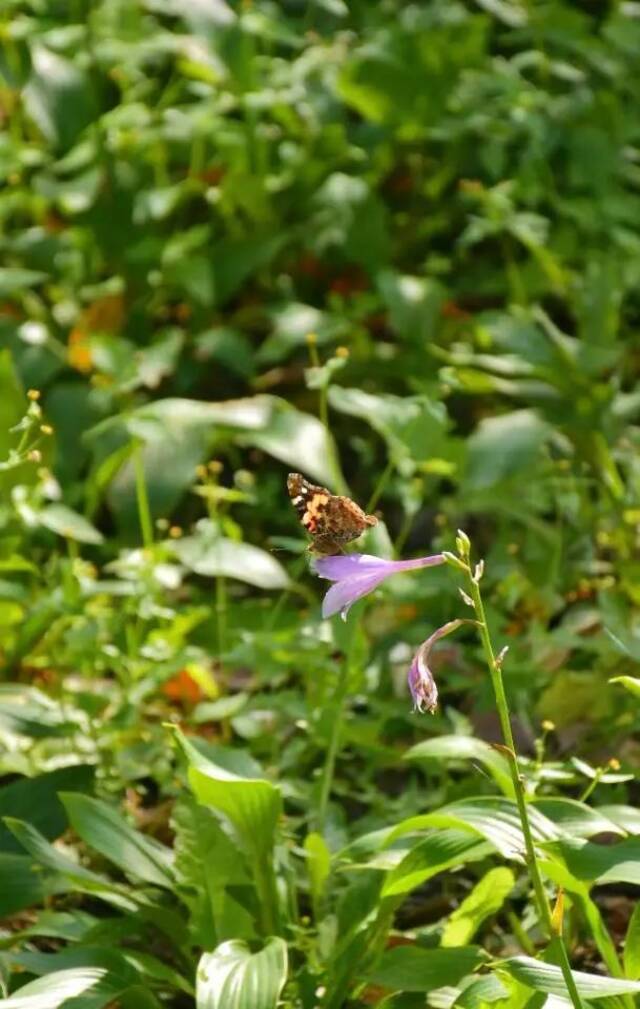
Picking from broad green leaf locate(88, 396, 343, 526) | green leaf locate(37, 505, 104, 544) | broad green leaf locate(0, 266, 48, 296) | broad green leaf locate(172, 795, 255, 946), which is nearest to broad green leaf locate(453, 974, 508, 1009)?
broad green leaf locate(172, 795, 255, 946)

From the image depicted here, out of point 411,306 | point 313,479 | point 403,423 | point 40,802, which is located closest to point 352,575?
point 40,802

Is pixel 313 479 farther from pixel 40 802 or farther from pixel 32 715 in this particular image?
pixel 40 802

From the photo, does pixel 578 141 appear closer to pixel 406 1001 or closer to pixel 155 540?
pixel 155 540

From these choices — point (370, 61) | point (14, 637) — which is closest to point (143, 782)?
point (14, 637)

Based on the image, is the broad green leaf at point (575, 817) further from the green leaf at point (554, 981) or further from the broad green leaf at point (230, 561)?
the broad green leaf at point (230, 561)

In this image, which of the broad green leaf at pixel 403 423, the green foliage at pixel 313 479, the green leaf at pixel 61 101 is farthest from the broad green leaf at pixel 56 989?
the green leaf at pixel 61 101

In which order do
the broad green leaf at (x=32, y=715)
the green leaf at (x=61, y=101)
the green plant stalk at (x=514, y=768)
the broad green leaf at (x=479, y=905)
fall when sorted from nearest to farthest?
the green plant stalk at (x=514, y=768), the broad green leaf at (x=479, y=905), the broad green leaf at (x=32, y=715), the green leaf at (x=61, y=101)
